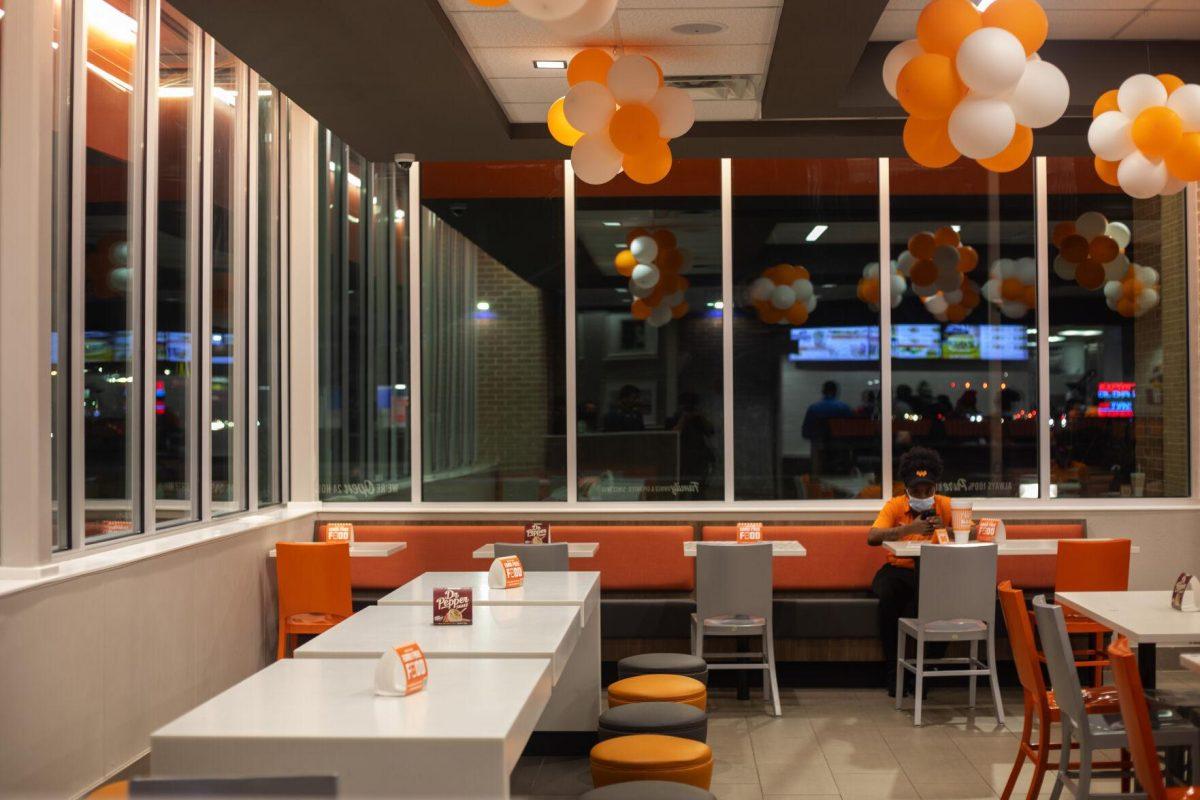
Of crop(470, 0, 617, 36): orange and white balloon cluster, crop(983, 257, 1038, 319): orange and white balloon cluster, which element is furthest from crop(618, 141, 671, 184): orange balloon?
crop(983, 257, 1038, 319): orange and white balloon cluster

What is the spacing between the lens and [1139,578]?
7754 mm

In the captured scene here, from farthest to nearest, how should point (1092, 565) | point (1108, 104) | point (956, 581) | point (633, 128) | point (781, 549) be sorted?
point (781, 549), point (1092, 565), point (956, 581), point (1108, 104), point (633, 128)

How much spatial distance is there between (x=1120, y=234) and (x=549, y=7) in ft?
19.5

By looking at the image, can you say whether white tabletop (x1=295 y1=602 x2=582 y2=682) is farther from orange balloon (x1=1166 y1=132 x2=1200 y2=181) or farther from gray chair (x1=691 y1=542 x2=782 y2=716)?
orange balloon (x1=1166 y1=132 x2=1200 y2=181)

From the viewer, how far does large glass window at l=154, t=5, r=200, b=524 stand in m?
6.16

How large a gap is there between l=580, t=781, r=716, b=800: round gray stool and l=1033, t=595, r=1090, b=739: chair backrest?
1.45 meters

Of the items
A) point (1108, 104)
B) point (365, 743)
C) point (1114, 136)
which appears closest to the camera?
point (365, 743)

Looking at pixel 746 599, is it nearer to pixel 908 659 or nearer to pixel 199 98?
pixel 908 659

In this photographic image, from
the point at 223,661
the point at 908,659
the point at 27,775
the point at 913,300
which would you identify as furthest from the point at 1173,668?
the point at 27,775

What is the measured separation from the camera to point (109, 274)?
552 cm

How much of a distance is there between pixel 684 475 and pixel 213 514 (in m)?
3.25

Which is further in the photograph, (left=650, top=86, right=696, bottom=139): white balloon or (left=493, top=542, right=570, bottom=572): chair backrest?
(left=493, top=542, right=570, bottom=572): chair backrest

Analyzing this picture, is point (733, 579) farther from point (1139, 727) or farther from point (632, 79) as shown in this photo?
point (1139, 727)

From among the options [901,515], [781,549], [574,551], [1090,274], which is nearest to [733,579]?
[781,549]
